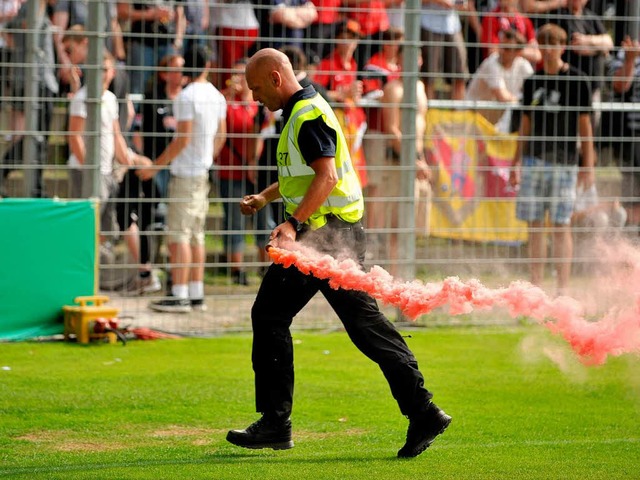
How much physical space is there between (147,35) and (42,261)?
219cm

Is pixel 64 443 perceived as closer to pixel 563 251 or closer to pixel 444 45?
pixel 563 251

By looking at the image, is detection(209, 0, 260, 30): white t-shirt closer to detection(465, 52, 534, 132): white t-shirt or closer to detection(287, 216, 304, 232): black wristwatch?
detection(465, 52, 534, 132): white t-shirt

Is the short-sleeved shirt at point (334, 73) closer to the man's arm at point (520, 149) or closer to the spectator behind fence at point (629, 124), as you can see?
the man's arm at point (520, 149)

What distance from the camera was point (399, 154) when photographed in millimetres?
11422

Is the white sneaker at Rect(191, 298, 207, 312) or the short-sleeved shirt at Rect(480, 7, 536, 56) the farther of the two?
the short-sleeved shirt at Rect(480, 7, 536, 56)

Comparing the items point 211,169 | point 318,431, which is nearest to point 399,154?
point 211,169

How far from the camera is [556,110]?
38.3ft

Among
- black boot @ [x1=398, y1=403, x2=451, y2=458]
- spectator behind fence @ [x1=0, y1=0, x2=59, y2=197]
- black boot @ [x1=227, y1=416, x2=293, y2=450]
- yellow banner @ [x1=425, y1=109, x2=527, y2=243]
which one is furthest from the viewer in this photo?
yellow banner @ [x1=425, y1=109, x2=527, y2=243]

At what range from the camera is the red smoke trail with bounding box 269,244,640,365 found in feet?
19.3

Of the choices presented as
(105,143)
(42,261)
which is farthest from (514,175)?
(42,261)

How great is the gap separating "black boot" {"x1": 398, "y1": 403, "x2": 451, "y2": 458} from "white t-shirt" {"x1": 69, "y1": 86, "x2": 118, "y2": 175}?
17.1 feet

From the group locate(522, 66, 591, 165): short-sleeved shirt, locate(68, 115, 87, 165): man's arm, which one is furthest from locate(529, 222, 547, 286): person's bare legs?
locate(68, 115, 87, 165): man's arm

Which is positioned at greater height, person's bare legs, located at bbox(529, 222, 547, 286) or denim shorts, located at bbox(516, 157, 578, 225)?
denim shorts, located at bbox(516, 157, 578, 225)

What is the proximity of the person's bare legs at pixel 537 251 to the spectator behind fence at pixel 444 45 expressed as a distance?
1.50m
